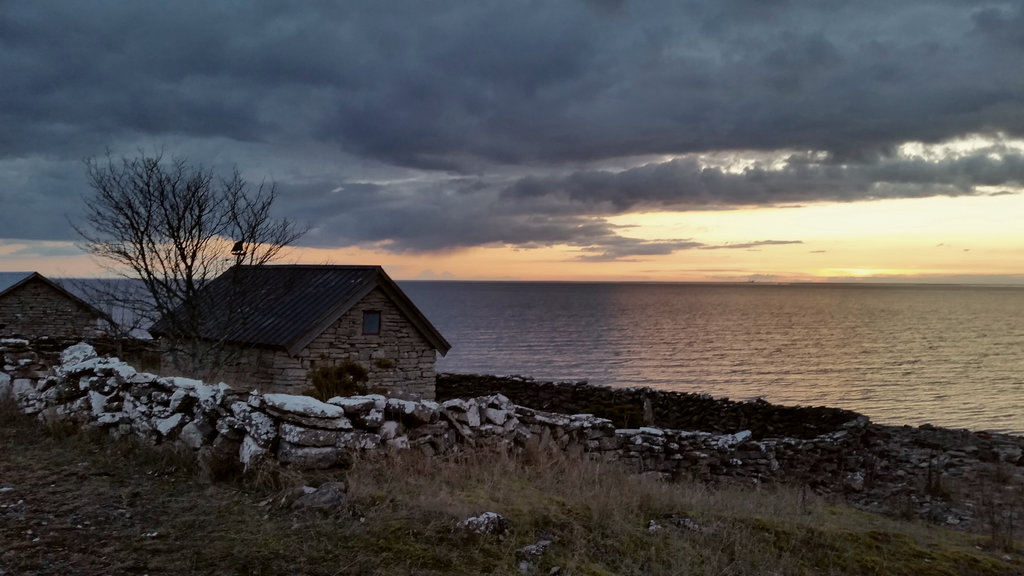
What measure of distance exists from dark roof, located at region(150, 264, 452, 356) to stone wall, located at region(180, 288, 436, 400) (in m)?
0.29

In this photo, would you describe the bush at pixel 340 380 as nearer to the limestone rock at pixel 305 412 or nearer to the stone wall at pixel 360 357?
the stone wall at pixel 360 357

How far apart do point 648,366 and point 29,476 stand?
173ft

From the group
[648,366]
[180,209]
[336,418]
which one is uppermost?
[180,209]

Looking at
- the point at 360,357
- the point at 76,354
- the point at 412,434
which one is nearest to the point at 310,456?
the point at 412,434

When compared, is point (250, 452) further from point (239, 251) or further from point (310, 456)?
point (239, 251)

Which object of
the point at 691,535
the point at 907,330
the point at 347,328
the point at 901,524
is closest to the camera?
the point at 691,535

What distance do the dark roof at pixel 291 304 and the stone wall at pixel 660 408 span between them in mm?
5781

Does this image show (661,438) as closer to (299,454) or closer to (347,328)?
(299,454)

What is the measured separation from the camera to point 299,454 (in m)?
7.39

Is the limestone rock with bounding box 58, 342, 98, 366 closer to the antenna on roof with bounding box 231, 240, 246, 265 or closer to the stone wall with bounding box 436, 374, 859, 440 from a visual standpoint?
the antenna on roof with bounding box 231, 240, 246, 265

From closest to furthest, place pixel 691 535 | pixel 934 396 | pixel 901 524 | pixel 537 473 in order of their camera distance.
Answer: pixel 691 535, pixel 537 473, pixel 901 524, pixel 934 396

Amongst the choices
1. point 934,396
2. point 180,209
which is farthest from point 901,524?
point 934,396

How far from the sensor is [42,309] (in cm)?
3278

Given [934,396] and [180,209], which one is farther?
[934,396]
